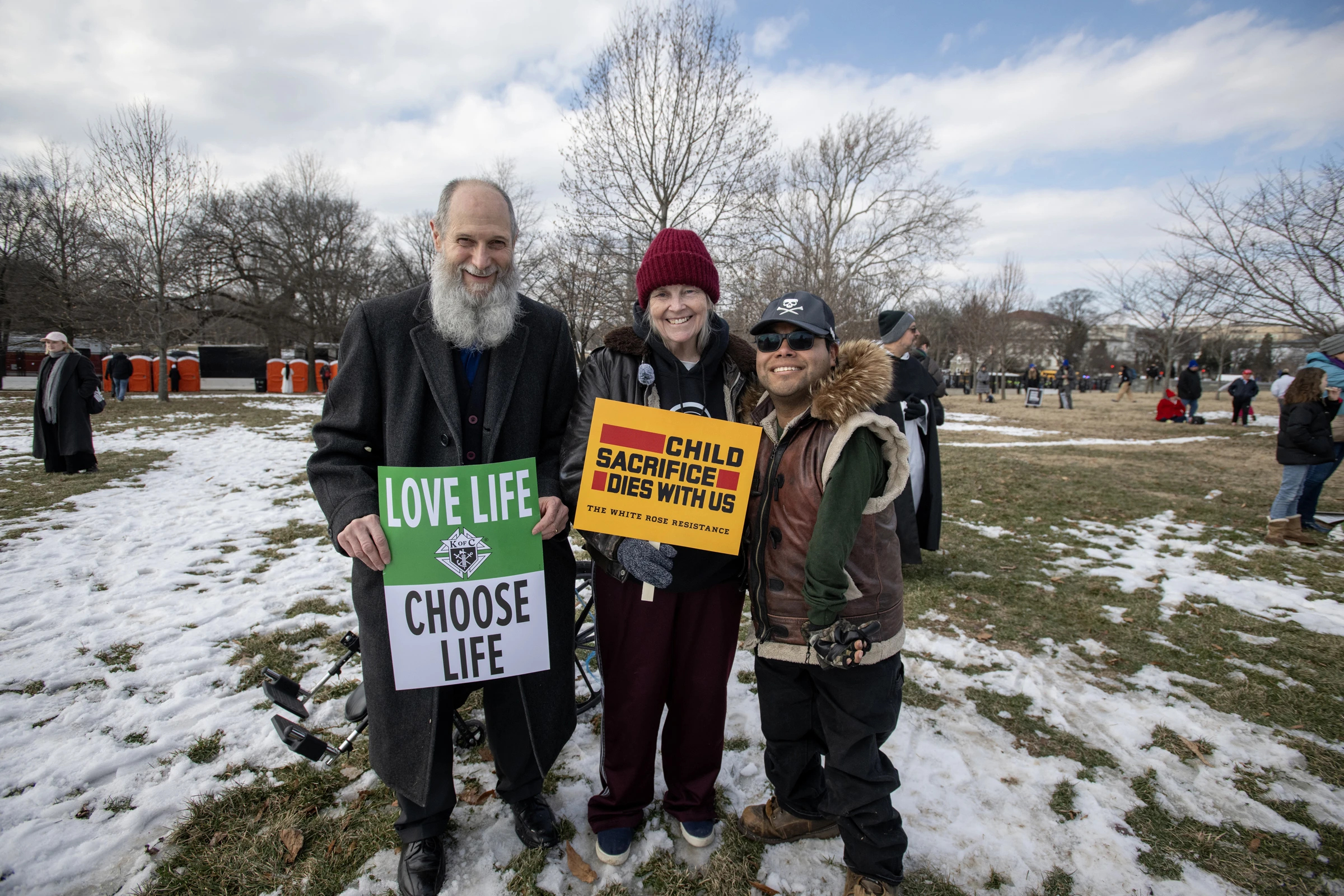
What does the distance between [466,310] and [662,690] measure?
174 centimetres

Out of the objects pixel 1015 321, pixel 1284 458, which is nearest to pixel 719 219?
pixel 1284 458

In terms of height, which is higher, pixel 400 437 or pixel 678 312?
pixel 678 312

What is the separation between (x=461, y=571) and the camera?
7.18 ft

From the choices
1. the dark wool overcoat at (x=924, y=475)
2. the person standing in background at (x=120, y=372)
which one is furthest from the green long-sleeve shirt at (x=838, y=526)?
the person standing in background at (x=120, y=372)

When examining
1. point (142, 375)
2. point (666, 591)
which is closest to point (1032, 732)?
point (666, 591)

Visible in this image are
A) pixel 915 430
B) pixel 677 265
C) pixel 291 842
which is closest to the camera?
pixel 677 265

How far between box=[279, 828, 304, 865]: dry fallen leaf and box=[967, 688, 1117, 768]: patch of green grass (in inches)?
142

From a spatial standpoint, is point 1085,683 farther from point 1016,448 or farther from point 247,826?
point 1016,448

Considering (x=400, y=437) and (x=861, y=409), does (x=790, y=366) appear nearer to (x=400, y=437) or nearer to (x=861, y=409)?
(x=861, y=409)

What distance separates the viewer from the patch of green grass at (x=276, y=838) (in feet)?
7.44

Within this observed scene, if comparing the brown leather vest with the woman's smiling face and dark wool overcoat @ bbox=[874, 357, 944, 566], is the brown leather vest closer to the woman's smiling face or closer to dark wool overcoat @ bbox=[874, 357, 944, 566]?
the woman's smiling face

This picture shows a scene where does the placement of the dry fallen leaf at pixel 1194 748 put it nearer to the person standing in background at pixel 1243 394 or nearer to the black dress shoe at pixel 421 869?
the black dress shoe at pixel 421 869

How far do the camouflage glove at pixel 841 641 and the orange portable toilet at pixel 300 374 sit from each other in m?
38.3

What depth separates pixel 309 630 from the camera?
4309mm
